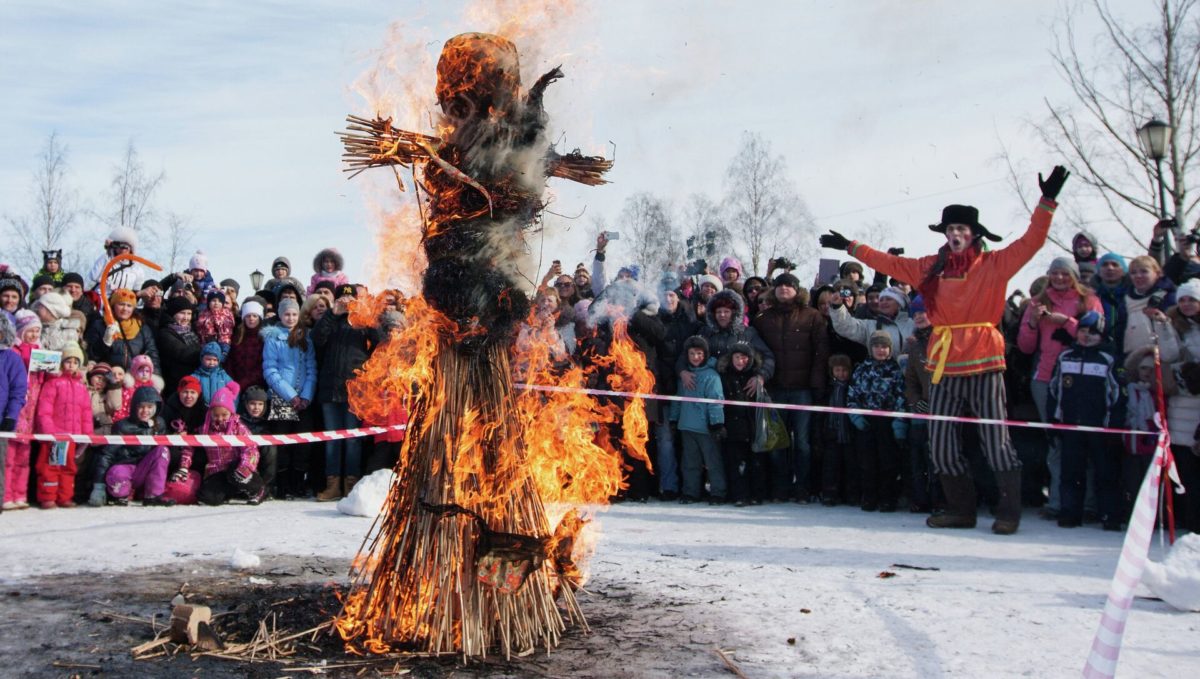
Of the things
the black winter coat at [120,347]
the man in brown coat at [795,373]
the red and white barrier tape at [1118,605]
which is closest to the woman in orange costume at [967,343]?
the man in brown coat at [795,373]

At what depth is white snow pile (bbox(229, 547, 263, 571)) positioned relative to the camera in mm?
5988

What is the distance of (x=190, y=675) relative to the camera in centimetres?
387

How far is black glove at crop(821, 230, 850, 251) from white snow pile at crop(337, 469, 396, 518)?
3941 millimetres

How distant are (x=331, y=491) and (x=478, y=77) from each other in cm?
632

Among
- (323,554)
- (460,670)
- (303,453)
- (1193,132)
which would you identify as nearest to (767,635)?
(460,670)

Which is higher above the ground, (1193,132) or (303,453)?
(1193,132)

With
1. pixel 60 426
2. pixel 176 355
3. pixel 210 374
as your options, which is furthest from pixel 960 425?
pixel 60 426

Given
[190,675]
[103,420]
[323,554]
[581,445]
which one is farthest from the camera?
[103,420]

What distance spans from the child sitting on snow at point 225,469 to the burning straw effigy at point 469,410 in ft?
17.4

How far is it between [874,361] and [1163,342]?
95.0 inches

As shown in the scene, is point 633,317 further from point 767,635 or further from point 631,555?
point 767,635

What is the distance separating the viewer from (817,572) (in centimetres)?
598

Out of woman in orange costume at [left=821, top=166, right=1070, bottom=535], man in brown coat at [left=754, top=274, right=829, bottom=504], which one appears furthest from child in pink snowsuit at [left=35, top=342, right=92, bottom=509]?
woman in orange costume at [left=821, top=166, right=1070, bottom=535]

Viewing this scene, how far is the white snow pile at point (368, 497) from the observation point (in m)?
8.20
